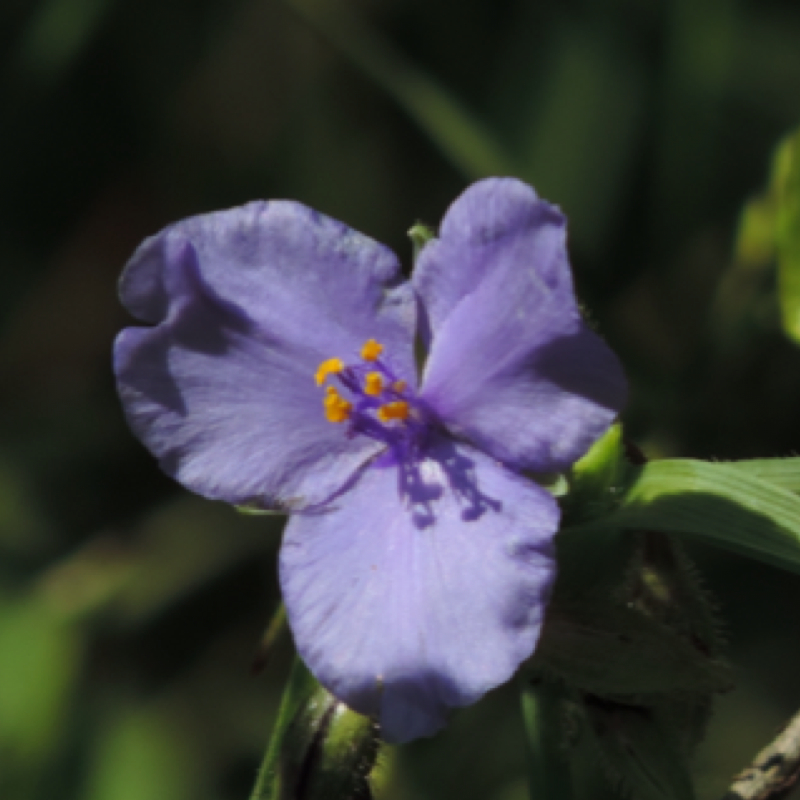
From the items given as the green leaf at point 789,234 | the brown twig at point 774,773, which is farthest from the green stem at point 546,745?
the green leaf at point 789,234

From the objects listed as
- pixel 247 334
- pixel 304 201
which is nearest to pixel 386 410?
pixel 247 334

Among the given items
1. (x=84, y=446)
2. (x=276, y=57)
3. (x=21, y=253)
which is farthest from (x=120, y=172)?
(x=84, y=446)

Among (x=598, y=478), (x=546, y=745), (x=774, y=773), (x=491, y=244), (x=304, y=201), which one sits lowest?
(x=774, y=773)

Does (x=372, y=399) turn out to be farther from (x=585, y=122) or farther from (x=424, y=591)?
(x=585, y=122)

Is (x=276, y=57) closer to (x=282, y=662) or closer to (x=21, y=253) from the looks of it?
(x=21, y=253)

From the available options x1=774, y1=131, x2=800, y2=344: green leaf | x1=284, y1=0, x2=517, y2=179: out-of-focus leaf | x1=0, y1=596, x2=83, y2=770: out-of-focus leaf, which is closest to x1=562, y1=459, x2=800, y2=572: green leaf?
x1=774, y1=131, x2=800, y2=344: green leaf

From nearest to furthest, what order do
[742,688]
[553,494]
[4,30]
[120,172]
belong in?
[553,494] < [742,688] < [4,30] < [120,172]
